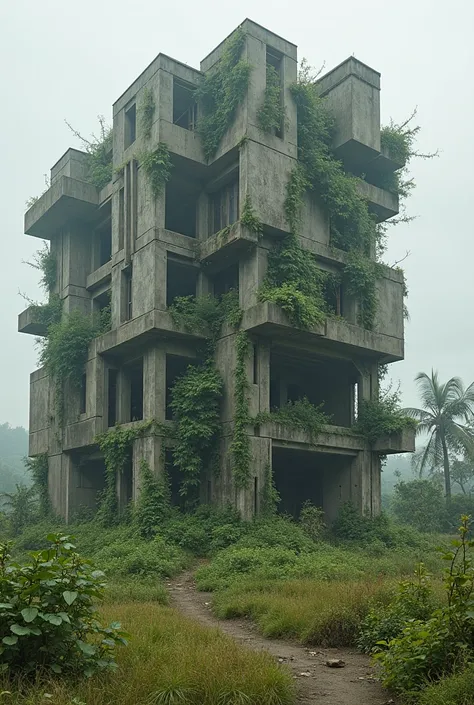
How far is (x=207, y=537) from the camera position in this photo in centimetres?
2008

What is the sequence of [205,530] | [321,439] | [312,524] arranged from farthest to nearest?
[321,439], [312,524], [205,530]

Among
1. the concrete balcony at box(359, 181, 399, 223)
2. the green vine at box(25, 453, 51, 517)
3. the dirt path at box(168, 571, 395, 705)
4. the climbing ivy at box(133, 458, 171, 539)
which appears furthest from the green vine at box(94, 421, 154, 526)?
the concrete balcony at box(359, 181, 399, 223)

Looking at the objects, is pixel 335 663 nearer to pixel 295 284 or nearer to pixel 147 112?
pixel 295 284

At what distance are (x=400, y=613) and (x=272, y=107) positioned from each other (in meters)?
17.8

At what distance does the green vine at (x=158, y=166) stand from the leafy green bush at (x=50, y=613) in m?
18.0

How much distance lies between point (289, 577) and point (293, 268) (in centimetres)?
1062

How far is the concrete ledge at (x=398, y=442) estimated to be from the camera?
943 inches

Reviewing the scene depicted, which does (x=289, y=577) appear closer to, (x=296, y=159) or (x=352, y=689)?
(x=352, y=689)

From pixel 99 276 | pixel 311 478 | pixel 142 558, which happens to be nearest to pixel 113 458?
pixel 142 558

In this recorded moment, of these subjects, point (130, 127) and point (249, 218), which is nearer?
point (249, 218)

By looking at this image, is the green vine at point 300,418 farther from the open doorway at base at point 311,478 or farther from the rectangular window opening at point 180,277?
the rectangular window opening at point 180,277

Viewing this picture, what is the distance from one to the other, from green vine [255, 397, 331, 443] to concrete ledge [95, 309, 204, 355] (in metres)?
3.47

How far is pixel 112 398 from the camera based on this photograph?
2681 cm

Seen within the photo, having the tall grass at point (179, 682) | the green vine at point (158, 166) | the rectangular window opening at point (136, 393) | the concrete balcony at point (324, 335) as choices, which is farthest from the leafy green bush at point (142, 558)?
the green vine at point (158, 166)
